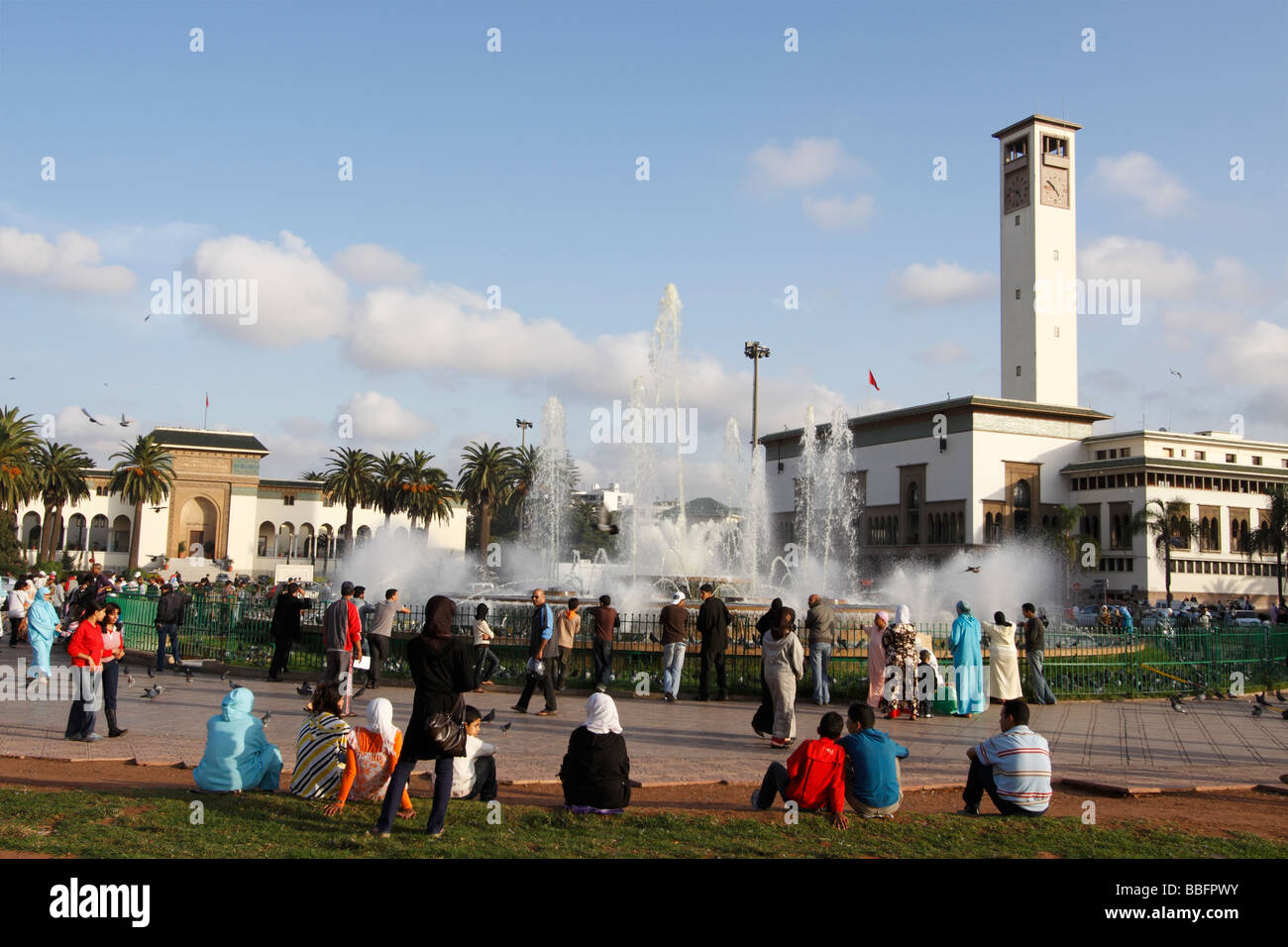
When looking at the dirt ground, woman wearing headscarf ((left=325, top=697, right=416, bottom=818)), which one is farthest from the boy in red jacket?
woman wearing headscarf ((left=325, top=697, right=416, bottom=818))

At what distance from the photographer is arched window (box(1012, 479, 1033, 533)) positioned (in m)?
65.7

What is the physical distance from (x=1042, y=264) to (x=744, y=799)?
72087 mm

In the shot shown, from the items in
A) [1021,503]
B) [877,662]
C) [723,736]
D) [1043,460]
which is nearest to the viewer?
[723,736]

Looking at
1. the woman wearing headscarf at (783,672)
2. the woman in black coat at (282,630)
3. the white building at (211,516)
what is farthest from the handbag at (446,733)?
the white building at (211,516)

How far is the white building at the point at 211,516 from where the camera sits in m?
71.1

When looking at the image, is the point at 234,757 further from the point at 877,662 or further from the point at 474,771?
the point at 877,662

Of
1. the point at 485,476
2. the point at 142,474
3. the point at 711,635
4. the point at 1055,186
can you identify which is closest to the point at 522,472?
the point at 485,476

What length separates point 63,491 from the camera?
60.3 m

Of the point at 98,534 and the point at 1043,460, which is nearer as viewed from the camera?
the point at 1043,460

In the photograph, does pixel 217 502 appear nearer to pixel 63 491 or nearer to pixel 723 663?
pixel 63 491

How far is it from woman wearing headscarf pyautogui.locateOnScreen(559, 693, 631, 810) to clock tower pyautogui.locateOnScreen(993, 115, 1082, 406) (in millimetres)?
70643

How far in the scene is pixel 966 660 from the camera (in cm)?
1322

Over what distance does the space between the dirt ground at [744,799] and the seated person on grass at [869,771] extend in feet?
1.54
